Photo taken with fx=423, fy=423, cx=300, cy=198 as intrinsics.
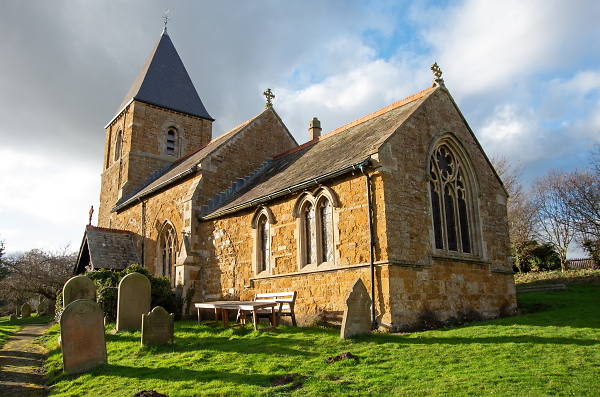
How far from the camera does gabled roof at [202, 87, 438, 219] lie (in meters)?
11.5

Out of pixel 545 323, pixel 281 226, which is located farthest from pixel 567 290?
pixel 281 226

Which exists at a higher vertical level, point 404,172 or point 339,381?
point 404,172

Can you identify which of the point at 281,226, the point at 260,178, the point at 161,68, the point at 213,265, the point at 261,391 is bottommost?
the point at 261,391

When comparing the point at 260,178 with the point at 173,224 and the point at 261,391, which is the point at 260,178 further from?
the point at 261,391

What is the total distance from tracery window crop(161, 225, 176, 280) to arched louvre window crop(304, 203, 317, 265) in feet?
26.2

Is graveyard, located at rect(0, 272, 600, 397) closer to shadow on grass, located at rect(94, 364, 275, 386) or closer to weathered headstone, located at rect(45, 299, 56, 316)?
shadow on grass, located at rect(94, 364, 275, 386)

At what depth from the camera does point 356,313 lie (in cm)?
899

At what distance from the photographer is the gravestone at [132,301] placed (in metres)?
11.5

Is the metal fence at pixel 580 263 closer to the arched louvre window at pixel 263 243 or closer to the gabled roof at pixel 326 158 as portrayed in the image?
the gabled roof at pixel 326 158

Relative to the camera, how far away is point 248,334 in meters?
10.3

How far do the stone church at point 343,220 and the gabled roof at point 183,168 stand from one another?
A: 0.21 metres

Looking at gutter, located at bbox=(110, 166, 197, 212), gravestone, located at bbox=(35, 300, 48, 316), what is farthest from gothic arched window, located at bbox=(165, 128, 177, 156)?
gravestone, located at bbox=(35, 300, 48, 316)

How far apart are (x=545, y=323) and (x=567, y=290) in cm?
767

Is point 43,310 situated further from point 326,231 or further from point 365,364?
point 365,364
